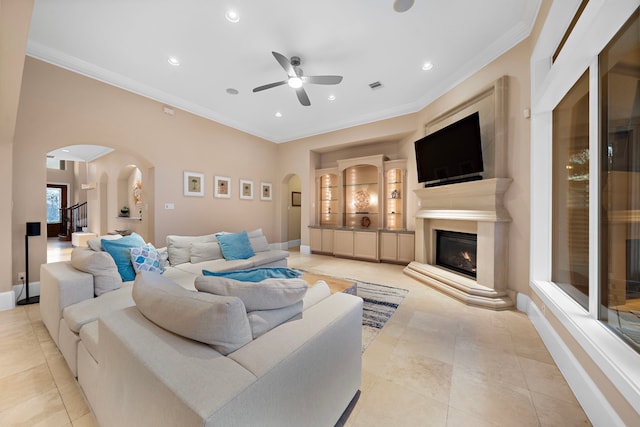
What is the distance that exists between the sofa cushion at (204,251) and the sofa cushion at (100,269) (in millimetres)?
1196

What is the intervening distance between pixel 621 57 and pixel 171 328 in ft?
9.52

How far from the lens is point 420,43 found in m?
2.98

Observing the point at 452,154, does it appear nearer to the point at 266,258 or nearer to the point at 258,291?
the point at 266,258

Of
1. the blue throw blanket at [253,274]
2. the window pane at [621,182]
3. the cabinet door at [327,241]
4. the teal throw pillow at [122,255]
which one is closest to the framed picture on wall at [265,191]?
the cabinet door at [327,241]

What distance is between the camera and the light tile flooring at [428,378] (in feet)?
4.62

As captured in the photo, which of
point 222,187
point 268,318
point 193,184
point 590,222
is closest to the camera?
point 268,318

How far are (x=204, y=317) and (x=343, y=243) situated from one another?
496cm

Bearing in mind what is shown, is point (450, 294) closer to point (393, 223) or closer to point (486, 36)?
point (393, 223)

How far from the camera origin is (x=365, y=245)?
5434mm

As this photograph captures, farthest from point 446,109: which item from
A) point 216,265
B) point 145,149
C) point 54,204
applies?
point 54,204

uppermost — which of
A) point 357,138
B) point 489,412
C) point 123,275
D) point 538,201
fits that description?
point 357,138

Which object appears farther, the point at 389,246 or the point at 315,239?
the point at 315,239

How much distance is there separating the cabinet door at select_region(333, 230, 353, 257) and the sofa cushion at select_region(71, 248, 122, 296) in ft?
14.1

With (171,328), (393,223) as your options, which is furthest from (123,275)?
(393,223)
